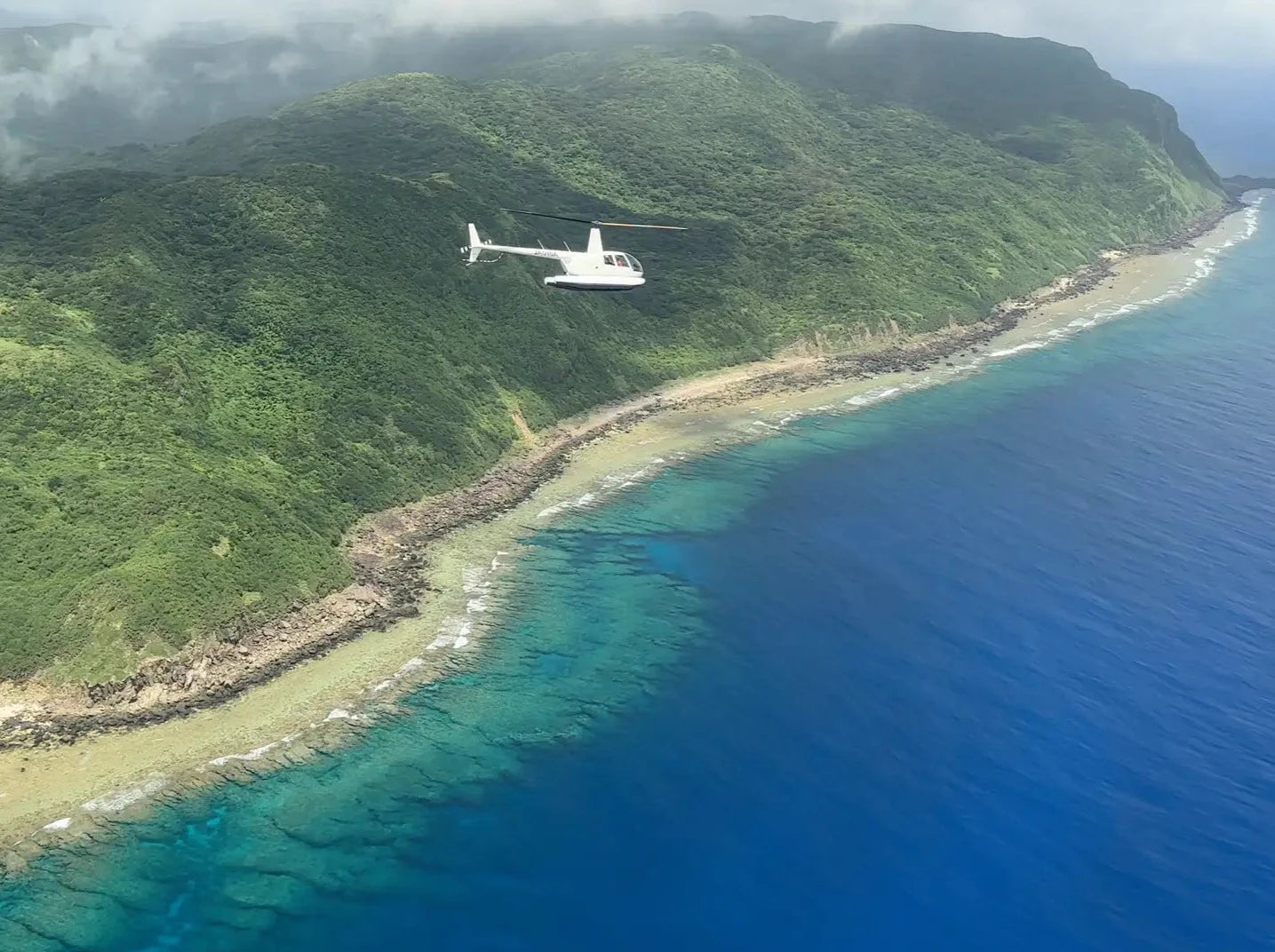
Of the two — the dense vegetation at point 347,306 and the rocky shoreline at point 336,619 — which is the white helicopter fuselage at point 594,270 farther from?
the rocky shoreline at point 336,619

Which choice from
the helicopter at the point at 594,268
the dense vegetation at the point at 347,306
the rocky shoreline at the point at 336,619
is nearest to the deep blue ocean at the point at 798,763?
the rocky shoreline at the point at 336,619

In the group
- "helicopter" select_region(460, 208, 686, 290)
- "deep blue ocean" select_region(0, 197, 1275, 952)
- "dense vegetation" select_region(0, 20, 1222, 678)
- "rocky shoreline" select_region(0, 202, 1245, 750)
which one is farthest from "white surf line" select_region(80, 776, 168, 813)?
"helicopter" select_region(460, 208, 686, 290)

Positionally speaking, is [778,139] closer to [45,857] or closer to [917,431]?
[917,431]

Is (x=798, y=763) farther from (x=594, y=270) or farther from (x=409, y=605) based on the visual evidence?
(x=594, y=270)


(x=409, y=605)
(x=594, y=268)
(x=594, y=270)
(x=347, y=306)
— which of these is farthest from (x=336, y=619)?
(x=594, y=268)

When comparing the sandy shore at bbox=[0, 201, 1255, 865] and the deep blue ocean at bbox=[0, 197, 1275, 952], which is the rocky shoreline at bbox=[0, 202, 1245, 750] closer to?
the sandy shore at bbox=[0, 201, 1255, 865]

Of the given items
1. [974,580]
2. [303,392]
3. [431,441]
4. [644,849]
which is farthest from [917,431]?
[644,849]
